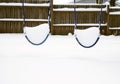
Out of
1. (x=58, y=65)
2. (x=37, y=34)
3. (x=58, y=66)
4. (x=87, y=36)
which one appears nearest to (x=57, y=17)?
(x=37, y=34)

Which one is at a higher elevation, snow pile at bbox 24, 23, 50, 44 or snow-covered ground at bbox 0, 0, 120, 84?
snow pile at bbox 24, 23, 50, 44

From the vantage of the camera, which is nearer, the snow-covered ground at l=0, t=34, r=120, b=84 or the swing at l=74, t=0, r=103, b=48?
the snow-covered ground at l=0, t=34, r=120, b=84

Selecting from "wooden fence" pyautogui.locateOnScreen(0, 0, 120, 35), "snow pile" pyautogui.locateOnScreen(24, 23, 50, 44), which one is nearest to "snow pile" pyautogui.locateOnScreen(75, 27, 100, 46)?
"snow pile" pyautogui.locateOnScreen(24, 23, 50, 44)

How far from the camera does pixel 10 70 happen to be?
5375mm

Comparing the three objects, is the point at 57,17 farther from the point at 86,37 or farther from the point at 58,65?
the point at 58,65

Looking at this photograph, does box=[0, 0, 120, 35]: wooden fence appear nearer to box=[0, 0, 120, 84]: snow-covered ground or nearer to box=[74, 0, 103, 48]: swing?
box=[0, 0, 120, 84]: snow-covered ground

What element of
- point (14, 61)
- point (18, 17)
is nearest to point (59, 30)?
point (18, 17)

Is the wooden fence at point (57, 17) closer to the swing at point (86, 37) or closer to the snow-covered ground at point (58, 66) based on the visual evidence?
the snow-covered ground at point (58, 66)

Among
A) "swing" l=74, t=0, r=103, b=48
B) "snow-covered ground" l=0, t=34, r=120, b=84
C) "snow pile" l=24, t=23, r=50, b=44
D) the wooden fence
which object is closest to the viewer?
"snow-covered ground" l=0, t=34, r=120, b=84

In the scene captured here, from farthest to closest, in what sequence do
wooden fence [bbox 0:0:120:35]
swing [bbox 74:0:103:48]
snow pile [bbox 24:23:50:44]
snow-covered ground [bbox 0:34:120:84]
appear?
wooden fence [bbox 0:0:120:35] → snow pile [bbox 24:23:50:44] → swing [bbox 74:0:103:48] → snow-covered ground [bbox 0:34:120:84]

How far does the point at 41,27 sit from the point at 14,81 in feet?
9.99

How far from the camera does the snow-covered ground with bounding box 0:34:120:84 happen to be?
4.81m

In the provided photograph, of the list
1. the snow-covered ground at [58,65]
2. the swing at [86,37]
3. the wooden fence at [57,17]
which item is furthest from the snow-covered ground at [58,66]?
the wooden fence at [57,17]

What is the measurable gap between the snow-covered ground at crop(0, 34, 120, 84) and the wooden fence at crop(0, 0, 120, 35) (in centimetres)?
472
